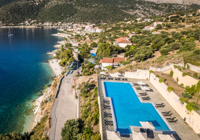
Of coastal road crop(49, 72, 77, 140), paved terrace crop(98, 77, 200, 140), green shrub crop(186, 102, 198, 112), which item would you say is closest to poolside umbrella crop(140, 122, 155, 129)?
paved terrace crop(98, 77, 200, 140)

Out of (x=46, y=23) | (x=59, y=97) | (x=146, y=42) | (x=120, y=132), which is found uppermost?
(x=46, y=23)

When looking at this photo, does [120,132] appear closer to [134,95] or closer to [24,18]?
[134,95]

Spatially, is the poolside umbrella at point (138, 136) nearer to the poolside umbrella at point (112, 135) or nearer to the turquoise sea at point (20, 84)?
the poolside umbrella at point (112, 135)

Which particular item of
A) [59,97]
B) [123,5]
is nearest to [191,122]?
[59,97]

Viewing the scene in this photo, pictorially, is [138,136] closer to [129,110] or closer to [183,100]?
[129,110]

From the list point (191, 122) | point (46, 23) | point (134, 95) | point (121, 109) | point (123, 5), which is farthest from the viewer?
point (123, 5)

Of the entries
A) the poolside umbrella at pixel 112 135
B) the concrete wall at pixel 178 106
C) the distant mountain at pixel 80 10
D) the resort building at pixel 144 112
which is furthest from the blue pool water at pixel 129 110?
the distant mountain at pixel 80 10
